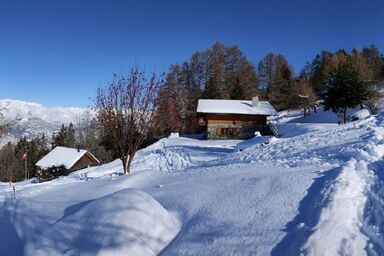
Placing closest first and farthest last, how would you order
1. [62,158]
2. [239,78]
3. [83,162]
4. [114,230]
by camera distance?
[114,230]
[62,158]
[83,162]
[239,78]

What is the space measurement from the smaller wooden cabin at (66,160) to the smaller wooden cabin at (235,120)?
611 inches

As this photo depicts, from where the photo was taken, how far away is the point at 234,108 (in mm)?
44031

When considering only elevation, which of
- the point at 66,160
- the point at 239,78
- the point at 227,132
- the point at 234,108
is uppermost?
the point at 239,78

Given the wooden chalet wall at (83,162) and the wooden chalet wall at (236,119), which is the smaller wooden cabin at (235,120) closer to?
the wooden chalet wall at (236,119)

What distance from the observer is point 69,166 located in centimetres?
4188

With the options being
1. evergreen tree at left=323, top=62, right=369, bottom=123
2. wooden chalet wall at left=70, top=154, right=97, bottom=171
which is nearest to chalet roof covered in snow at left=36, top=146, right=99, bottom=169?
wooden chalet wall at left=70, top=154, right=97, bottom=171

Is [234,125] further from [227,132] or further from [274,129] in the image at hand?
[274,129]

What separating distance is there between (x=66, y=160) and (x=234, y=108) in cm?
2072

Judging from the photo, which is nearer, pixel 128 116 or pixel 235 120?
pixel 128 116

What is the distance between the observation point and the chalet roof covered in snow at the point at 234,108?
42.8 meters

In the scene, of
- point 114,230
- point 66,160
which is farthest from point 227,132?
point 114,230

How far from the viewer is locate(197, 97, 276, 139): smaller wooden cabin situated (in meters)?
42.9

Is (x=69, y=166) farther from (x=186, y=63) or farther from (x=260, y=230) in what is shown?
(x=260, y=230)

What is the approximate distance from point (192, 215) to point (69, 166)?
38978 millimetres
